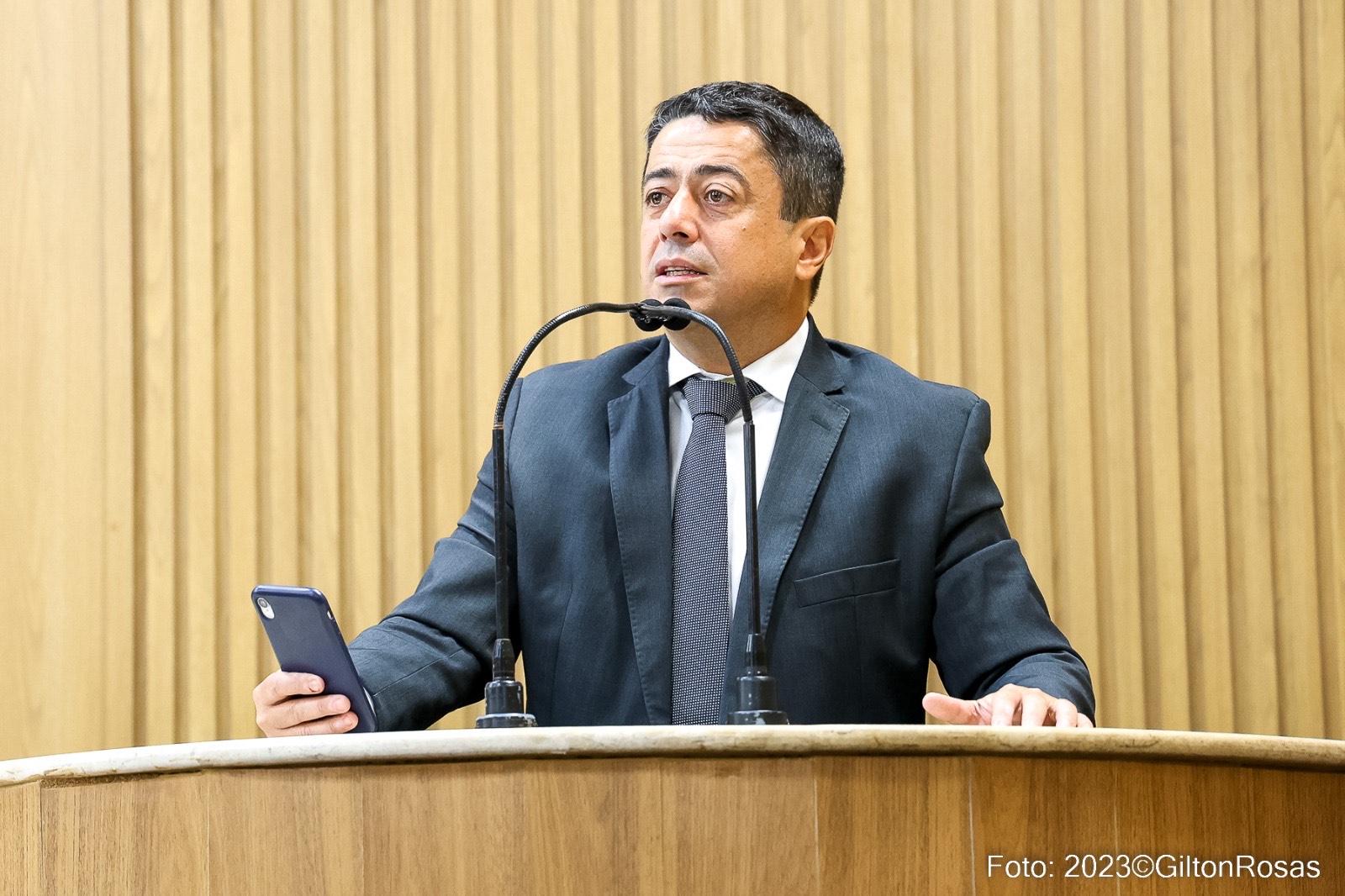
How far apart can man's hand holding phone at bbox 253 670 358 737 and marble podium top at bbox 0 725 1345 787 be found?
0.48 metres

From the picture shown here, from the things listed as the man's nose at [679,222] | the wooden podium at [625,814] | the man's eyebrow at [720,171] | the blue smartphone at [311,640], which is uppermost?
the man's eyebrow at [720,171]

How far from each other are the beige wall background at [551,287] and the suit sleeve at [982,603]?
0.65 metres

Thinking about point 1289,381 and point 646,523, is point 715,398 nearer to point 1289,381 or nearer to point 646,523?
point 646,523

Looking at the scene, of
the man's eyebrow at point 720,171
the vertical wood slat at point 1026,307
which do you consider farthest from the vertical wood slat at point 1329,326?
the man's eyebrow at point 720,171

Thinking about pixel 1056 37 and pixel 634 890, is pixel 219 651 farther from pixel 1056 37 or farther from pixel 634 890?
pixel 1056 37

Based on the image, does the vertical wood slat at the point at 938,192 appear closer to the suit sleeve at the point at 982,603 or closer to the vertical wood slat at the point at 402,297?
the suit sleeve at the point at 982,603

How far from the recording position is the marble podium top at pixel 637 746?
3.58 feet

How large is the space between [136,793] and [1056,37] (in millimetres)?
2346

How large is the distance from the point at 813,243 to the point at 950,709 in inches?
40.7

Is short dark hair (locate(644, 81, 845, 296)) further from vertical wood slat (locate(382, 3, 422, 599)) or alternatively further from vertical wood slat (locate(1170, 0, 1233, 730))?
vertical wood slat (locate(1170, 0, 1233, 730))

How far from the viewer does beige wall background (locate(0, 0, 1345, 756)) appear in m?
2.61

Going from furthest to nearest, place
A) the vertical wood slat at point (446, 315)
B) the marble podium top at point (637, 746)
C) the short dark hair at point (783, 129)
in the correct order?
the vertical wood slat at point (446, 315) → the short dark hair at point (783, 129) → the marble podium top at point (637, 746)

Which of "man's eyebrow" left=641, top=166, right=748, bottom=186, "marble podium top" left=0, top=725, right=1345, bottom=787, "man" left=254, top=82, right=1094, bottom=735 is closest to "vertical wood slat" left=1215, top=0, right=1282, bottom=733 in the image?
"man" left=254, top=82, right=1094, bottom=735

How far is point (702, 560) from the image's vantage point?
2051 millimetres
